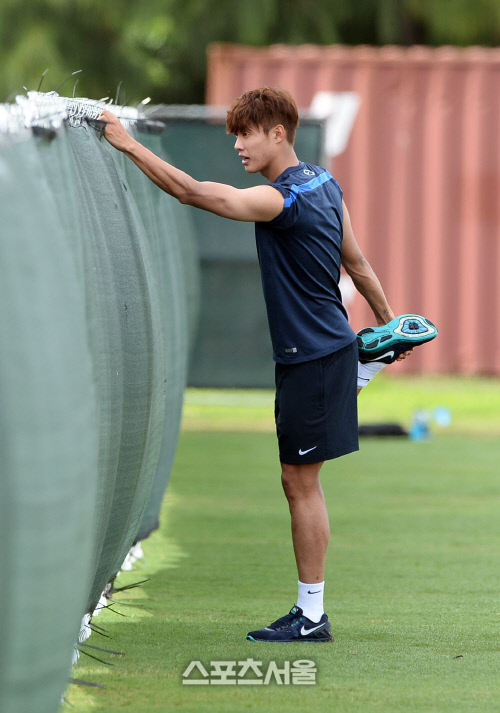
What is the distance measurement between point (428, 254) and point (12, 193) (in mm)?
10992

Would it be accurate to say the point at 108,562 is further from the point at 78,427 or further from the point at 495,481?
the point at 495,481

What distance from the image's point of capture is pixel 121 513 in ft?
13.0

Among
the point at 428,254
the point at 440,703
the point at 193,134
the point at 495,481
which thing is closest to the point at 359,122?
the point at 428,254

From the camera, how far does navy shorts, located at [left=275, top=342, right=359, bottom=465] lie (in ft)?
12.8

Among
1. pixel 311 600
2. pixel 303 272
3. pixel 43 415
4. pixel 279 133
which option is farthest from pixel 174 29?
pixel 43 415

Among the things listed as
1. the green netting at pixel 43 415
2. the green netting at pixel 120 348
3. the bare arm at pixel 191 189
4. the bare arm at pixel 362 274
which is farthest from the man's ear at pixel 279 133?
the green netting at pixel 43 415

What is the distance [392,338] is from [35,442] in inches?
77.6

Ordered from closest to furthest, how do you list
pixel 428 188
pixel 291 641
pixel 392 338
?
pixel 291 641, pixel 392 338, pixel 428 188

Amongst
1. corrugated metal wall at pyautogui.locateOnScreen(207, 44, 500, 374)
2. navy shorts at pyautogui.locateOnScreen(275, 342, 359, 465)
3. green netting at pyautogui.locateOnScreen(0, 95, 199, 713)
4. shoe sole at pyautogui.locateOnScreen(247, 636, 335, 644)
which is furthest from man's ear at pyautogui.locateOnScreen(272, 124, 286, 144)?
corrugated metal wall at pyautogui.locateOnScreen(207, 44, 500, 374)

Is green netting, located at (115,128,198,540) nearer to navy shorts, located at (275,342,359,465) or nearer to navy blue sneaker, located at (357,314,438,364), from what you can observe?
navy blue sneaker, located at (357,314,438,364)

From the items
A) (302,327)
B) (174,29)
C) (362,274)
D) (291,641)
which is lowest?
(291,641)

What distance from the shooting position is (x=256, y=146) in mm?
3855

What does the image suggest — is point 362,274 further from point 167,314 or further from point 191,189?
point 167,314

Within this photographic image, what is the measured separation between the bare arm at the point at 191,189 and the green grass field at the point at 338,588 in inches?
55.1
